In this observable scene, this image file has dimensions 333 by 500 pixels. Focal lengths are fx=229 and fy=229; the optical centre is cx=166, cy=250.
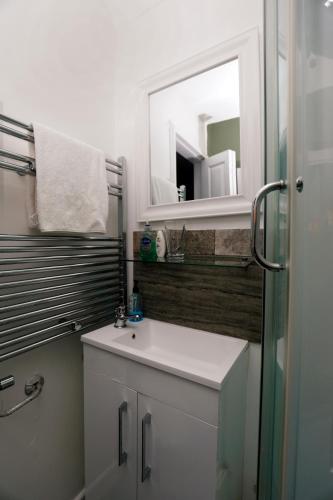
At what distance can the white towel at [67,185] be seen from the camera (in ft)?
2.64

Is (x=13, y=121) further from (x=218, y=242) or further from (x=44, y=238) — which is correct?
(x=218, y=242)

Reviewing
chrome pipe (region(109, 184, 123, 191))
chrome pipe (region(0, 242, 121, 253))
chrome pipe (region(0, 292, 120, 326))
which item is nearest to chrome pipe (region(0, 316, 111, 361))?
chrome pipe (region(0, 292, 120, 326))

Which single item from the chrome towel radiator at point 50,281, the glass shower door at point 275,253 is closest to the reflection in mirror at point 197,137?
the chrome towel radiator at point 50,281

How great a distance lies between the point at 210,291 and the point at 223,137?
664mm

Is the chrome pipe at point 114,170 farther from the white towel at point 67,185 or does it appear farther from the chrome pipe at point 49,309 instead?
the chrome pipe at point 49,309

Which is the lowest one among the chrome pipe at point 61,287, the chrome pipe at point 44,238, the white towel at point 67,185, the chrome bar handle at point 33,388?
the chrome bar handle at point 33,388

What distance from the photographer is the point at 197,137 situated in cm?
105

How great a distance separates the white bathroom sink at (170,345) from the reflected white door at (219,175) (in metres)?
0.61

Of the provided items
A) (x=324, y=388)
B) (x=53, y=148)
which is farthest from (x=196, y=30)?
(x=324, y=388)

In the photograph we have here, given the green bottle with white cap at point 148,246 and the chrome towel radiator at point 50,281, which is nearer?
the chrome towel radiator at point 50,281

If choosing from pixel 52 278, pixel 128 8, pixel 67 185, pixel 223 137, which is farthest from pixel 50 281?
pixel 128 8

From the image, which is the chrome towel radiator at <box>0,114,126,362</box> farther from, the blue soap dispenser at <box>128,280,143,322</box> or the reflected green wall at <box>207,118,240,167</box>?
the reflected green wall at <box>207,118,240,167</box>

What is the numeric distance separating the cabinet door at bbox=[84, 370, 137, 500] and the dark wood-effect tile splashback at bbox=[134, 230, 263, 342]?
1.24 feet

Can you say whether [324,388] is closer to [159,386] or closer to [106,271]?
[159,386]
